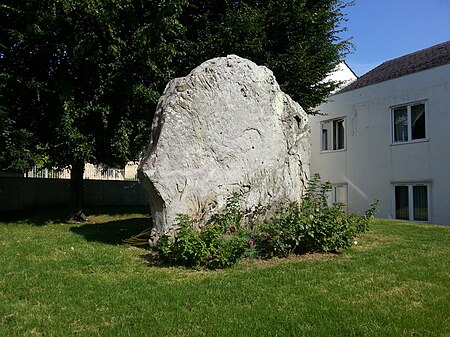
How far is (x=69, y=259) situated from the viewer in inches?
283

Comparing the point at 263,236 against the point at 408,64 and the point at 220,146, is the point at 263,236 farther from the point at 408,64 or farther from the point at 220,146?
the point at 408,64

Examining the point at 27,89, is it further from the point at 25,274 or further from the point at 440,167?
the point at 440,167

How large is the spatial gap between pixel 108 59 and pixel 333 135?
36.0 ft

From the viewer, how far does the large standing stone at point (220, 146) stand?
755cm

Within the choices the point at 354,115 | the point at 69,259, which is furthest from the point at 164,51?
the point at 354,115

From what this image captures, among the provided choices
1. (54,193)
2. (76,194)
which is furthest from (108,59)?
(54,193)

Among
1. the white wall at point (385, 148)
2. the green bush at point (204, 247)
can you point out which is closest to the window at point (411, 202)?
the white wall at point (385, 148)

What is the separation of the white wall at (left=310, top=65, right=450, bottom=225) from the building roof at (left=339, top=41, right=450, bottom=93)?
51cm

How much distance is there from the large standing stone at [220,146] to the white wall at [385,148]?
7.60 meters

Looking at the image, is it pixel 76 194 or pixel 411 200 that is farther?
pixel 411 200

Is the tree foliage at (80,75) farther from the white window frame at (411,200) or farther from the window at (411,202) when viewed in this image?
the window at (411,202)

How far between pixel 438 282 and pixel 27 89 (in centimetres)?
1101

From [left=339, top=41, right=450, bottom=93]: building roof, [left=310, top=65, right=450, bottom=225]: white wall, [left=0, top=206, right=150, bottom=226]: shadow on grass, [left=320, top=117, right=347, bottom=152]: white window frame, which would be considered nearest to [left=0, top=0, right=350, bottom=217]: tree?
[left=0, top=206, right=150, bottom=226]: shadow on grass

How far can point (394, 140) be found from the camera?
16.4 meters
